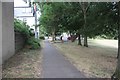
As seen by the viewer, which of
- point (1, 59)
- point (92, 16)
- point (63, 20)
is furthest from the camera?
point (63, 20)

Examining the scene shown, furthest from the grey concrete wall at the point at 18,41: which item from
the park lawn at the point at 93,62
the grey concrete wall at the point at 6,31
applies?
the park lawn at the point at 93,62

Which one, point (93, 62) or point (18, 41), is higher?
point (18, 41)

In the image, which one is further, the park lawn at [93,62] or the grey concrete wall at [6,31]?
the grey concrete wall at [6,31]

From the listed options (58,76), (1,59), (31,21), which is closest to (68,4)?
(1,59)

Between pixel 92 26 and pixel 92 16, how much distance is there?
863 millimetres

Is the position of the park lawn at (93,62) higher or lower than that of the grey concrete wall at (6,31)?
lower

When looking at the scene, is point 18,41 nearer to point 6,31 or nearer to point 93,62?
point 6,31

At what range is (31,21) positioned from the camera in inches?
2413

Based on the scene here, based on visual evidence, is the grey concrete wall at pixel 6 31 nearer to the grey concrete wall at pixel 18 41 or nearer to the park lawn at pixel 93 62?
the grey concrete wall at pixel 18 41

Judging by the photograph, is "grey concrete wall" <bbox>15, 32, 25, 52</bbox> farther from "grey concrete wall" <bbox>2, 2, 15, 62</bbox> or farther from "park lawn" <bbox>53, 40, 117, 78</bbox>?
"park lawn" <bbox>53, 40, 117, 78</bbox>

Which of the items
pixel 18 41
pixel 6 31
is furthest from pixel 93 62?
pixel 18 41

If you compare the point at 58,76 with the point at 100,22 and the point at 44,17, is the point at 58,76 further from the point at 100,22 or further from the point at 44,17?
the point at 44,17

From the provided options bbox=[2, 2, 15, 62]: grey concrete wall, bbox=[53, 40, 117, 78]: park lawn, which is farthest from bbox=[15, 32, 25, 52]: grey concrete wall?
bbox=[53, 40, 117, 78]: park lawn

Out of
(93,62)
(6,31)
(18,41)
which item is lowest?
(93,62)
